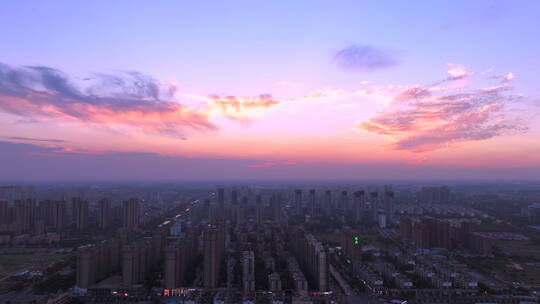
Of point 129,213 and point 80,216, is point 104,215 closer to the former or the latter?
point 80,216

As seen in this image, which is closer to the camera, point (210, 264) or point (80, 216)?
point (210, 264)

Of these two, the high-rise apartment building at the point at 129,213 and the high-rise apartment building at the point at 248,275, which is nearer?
the high-rise apartment building at the point at 248,275

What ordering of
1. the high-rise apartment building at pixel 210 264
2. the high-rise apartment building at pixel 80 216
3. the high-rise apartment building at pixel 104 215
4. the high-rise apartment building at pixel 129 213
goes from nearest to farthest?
the high-rise apartment building at pixel 210 264
the high-rise apartment building at pixel 129 213
the high-rise apartment building at pixel 80 216
the high-rise apartment building at pixel 104 215

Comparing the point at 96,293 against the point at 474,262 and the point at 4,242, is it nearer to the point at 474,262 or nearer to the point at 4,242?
the point at 4,242

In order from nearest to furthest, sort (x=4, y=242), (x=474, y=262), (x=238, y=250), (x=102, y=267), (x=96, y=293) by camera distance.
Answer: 1. (x=96, y=293)
2. (x=102, y=267)
3. (x=474, y=262)
4. (x=238, y=250)
5. (x=4, y=242)

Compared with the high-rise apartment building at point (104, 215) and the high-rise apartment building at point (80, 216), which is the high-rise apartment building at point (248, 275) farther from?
the high-rise apartment building at point (80, 216)

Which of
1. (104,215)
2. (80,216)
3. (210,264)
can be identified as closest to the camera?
(210,264)

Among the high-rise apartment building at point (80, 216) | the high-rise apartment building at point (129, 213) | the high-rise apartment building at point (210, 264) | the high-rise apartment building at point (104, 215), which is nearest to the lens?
the high-rise apartment building at point (210, 264)

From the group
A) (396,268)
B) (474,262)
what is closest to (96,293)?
(396,268)

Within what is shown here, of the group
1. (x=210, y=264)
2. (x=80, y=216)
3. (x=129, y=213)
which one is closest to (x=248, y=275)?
(x=210, y=264)

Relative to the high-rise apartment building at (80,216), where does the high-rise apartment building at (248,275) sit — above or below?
below

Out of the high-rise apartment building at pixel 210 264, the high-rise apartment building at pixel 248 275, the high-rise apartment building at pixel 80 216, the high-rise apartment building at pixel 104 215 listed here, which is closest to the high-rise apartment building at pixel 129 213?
the high-rise apartment building at pixel 104 215
